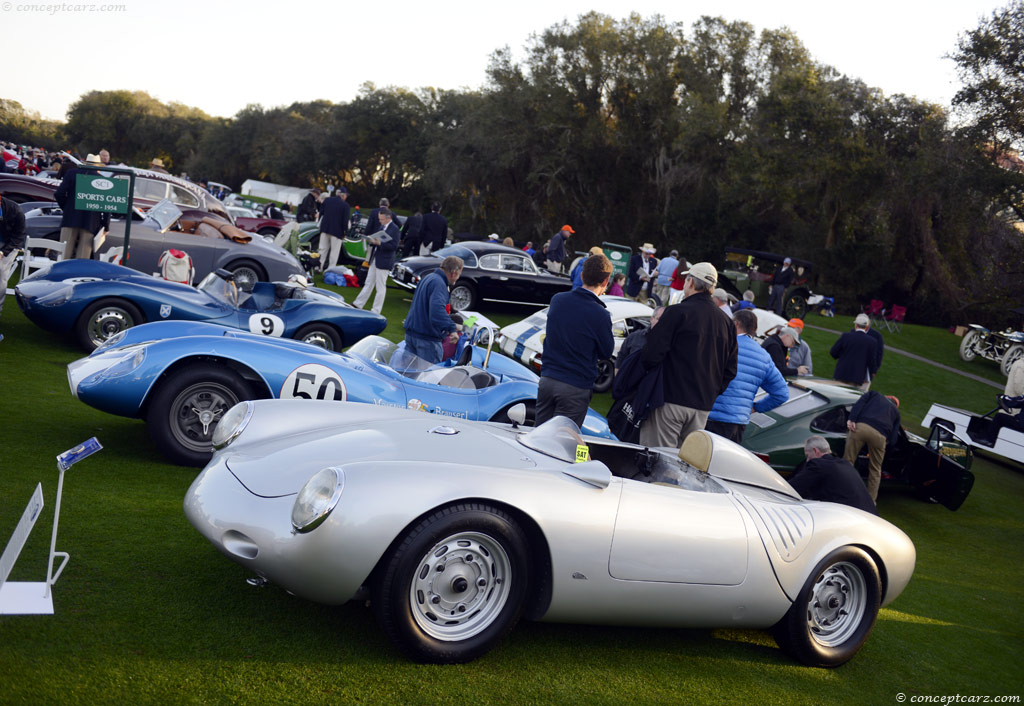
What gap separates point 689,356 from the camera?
6.07 metres

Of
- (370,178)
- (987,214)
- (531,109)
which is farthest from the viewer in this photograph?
(370,178)

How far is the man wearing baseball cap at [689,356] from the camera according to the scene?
6.05m

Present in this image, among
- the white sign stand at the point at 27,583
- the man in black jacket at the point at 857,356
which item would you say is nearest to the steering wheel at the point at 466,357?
the white sign stand at the point at 27,583

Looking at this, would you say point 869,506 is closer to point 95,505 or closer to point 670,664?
point 670,664

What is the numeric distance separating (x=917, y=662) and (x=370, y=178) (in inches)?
2557

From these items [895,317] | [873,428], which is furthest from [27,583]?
[895,317]

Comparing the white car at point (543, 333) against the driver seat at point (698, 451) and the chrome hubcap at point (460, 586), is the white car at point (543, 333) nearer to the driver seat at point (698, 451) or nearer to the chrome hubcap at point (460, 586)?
the driver seat at point (698, 451)

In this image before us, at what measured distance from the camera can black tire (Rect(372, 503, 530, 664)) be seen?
3.54m

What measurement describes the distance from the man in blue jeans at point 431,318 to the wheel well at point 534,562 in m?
4.59

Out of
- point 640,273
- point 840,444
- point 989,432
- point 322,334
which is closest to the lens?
point 840,444

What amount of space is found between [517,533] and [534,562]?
225 millimetres

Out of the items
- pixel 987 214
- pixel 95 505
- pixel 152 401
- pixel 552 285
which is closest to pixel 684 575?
pixel 95 505

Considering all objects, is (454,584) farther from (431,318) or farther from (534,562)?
(431,318)

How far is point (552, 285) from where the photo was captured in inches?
695
